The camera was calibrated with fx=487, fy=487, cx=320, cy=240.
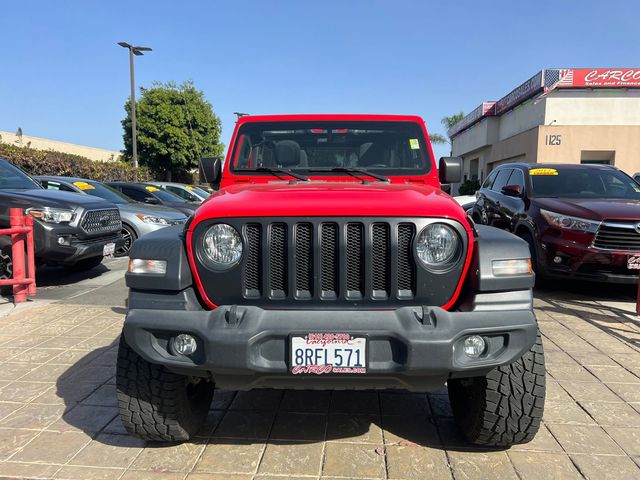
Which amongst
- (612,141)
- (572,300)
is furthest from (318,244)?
(612,141)

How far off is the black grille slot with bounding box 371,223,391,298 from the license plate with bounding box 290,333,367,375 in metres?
0.30

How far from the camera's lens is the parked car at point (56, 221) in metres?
6.13

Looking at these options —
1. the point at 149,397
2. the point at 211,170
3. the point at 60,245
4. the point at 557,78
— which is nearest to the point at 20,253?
the point at 60,245

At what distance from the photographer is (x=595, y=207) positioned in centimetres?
582

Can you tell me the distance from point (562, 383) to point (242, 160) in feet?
9.56

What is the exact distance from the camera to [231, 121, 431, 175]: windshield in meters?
3.63

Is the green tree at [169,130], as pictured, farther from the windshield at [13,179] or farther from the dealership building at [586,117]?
the windshield at [13,179]

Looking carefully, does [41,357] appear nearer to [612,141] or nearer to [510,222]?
[510,222]

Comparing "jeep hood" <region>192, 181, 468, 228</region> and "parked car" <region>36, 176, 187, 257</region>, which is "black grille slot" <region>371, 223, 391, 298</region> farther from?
"parked car" <region>36, 176, 187, 257</region>

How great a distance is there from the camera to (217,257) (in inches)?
93.4

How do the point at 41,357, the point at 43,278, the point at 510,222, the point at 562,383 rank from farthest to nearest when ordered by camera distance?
the point at 43,278 → the point at 510,222 → the point at 41,357 → the point at 562,383

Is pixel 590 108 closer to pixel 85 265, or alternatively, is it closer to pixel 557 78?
pixel 557 78

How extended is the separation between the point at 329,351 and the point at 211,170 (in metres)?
2.08

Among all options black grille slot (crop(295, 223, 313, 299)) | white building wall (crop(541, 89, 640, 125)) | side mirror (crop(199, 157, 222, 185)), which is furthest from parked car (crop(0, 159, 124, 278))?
white building wall (crop(541, 89, 640, 125))
